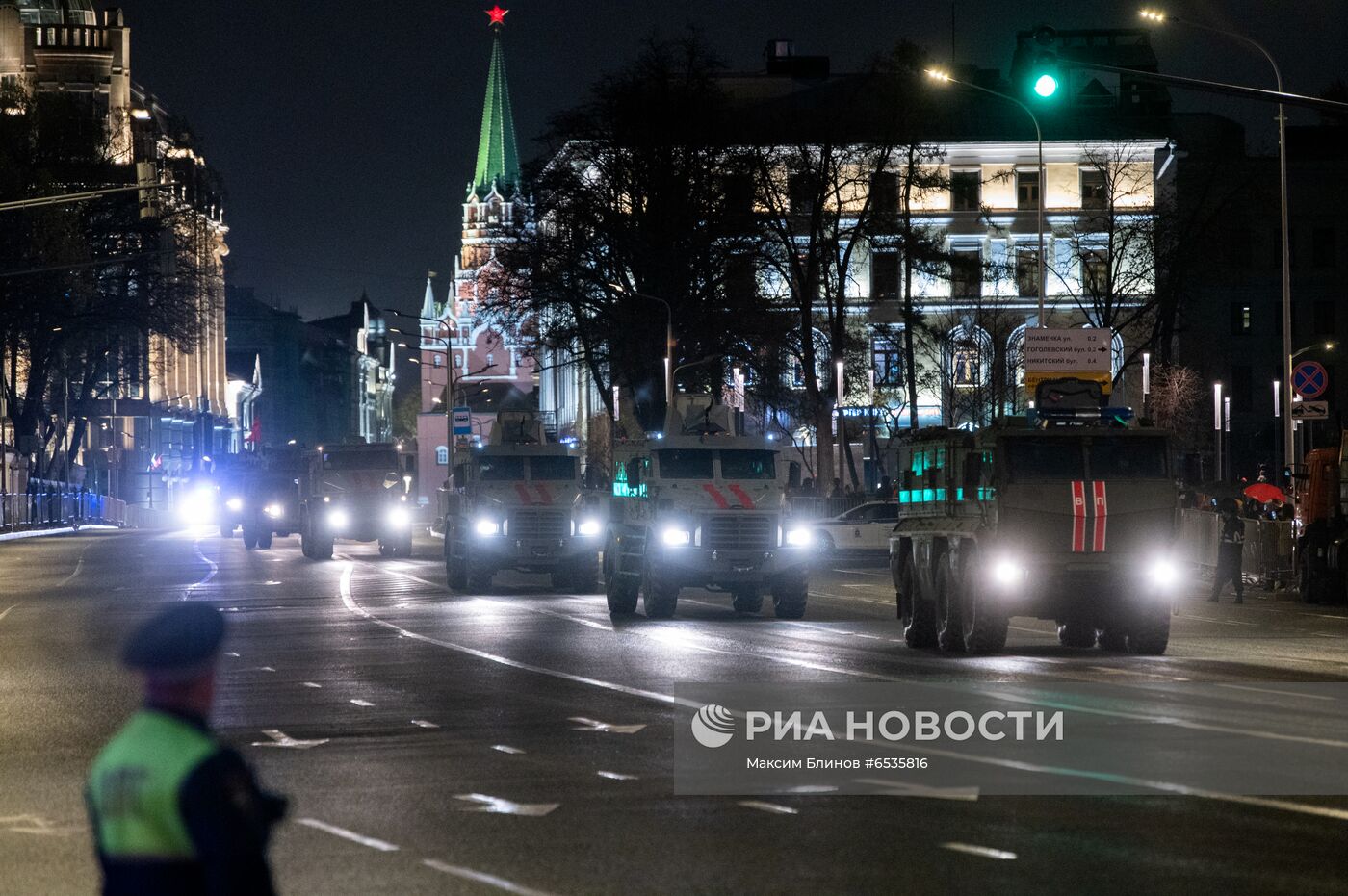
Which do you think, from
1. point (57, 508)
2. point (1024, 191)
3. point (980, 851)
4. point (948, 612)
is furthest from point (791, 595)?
point (1024, 191)

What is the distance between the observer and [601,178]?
65.4 meters

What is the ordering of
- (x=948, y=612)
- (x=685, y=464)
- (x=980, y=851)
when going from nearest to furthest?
1. (x=980, y=851)
2. (x=948, y=612)
3. (x=685, y=464)

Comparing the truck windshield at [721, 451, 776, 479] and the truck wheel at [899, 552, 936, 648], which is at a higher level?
the truck windshield at [721, 451, 776, 479]

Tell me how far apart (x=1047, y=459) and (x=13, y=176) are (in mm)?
52351

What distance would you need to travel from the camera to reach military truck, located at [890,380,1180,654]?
73.2 ft

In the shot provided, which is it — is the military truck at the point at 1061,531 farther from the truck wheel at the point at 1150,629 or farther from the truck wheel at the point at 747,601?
the truck wheel at the point at 747,601

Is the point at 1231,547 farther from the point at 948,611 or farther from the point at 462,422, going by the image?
the point at 462,422

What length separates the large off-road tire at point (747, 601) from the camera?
31.2 meters

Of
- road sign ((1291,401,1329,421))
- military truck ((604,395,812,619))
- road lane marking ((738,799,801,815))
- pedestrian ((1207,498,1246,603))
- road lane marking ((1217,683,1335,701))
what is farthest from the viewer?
road sign ((1291,401,1329,421))

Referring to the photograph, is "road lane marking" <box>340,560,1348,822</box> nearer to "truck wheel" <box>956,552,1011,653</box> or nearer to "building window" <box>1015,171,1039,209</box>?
"truck wheel" <box>956,552,1011,653</box>

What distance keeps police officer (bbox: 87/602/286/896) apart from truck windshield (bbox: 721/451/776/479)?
25985mm

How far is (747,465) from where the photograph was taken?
30797 millimetres

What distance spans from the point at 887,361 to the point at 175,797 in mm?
75408

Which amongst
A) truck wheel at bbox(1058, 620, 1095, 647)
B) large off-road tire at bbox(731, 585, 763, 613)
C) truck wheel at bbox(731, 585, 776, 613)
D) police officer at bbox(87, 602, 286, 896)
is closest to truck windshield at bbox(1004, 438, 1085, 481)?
truck wheel at bbox(1058, 620, 1095, 647)
